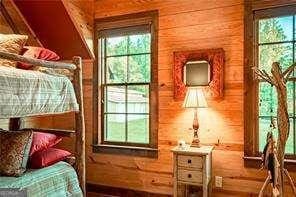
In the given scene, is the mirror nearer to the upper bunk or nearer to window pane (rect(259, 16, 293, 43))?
window pane (rect(259, 16, 293, 43))

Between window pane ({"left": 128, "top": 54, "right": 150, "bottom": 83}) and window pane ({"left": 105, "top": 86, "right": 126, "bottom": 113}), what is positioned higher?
window pane ({"left": 128, "top": 54, "right": 150, "bottom": 83})

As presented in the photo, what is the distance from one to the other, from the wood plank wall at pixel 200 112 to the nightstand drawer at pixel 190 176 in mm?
346

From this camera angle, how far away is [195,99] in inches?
115

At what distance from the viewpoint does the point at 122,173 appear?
3.59 m

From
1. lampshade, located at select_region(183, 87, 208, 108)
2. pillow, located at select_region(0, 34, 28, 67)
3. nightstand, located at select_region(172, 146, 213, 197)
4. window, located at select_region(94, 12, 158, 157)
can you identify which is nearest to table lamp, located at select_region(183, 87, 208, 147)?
lampshade, located at select_region(183, 87, 208, 108)

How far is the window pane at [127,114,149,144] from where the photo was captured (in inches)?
138

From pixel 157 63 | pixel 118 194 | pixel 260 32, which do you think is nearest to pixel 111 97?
pixel 157 63

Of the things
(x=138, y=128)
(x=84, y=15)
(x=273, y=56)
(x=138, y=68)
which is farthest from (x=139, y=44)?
(x=273, y=56)

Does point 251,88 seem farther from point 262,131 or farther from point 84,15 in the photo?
point 84,15

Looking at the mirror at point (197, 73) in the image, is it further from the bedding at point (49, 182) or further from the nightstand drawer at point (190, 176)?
the bedding at point (49, 182)

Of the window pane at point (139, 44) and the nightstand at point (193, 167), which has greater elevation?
the window pane at point (139, 44)

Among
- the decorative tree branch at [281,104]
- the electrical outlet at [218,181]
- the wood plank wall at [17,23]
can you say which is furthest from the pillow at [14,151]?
the decorative tree branch at [281,104]

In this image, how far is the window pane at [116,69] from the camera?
3635 mm

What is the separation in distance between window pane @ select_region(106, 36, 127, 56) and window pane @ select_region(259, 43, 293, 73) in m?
1.55
